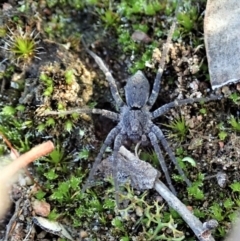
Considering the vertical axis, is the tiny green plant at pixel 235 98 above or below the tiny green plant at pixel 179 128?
above

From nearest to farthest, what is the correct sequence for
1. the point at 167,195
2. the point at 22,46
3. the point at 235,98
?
the point at 167,195, the point at 235,98, the point at 22,46

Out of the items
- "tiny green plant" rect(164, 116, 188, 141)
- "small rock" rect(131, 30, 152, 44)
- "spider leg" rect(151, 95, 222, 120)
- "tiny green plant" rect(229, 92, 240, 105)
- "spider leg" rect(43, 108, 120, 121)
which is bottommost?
"tiny green plant" rect(164, 116, 188, 141)

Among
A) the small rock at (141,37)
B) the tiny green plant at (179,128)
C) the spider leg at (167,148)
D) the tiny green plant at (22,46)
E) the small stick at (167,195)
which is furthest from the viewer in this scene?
the small rock at (141,37)

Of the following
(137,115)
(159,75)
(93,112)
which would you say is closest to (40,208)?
(93,112)

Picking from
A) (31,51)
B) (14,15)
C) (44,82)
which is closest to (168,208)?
(44,82)

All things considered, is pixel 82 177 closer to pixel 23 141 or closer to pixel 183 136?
pixel 23 141

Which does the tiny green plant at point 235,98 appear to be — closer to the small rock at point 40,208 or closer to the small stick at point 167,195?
the small stick at point 167,195

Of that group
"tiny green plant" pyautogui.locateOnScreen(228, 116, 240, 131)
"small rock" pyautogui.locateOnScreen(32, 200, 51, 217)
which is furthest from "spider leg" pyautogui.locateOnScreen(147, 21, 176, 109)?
"small rock" pyautogui.locateOnScreen(32, 200, 51, 217)

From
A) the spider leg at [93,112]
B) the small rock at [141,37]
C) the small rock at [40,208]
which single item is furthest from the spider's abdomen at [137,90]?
the small rock at [40,208]

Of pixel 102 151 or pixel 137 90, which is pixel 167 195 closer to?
pixel 102 151

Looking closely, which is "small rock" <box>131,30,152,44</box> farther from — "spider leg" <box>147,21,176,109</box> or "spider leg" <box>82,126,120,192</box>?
"spider leg" <box>82,126,120,192</box>
